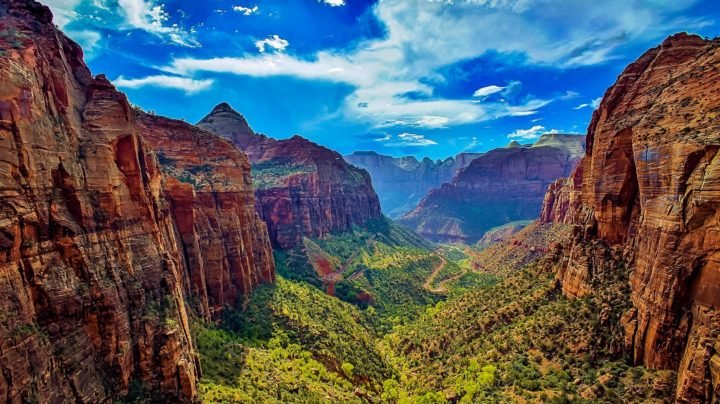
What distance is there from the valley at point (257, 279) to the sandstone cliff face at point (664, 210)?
0.18 metres

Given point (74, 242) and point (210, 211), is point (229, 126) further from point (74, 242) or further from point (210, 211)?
point (74, 242)

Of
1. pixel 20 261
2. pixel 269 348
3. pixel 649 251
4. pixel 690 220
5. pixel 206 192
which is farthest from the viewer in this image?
pixel 206 192

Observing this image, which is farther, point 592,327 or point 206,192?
point 206,192

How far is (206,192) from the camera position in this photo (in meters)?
66.4

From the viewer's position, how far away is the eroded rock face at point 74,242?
85.7ft

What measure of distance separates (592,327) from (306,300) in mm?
56559

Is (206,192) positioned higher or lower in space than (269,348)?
higher

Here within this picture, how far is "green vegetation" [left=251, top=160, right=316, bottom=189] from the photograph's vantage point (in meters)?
131

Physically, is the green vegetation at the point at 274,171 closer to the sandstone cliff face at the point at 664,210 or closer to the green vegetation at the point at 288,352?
the green vegetation at the point at 288,352

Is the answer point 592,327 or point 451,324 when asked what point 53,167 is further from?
point 451,324

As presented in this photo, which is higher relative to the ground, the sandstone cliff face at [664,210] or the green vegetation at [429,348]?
the sandstone cliff face at [664,210]

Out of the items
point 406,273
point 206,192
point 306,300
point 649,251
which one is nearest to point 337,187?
point 406,273

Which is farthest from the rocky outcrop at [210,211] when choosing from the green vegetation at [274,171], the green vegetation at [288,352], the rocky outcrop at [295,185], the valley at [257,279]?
the green vegetation at [274,171]

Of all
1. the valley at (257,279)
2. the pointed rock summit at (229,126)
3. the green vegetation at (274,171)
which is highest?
the pointed rock summit at (229,126)
